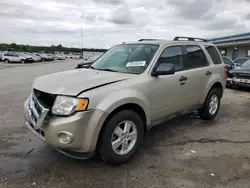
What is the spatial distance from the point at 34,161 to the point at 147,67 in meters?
2.24

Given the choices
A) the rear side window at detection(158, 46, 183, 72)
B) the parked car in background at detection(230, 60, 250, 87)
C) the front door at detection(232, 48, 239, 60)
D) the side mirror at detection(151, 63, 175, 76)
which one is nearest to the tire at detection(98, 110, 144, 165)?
the side mirror at detection(151, 63, 175, 76)

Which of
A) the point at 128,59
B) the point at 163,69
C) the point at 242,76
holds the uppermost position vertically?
the point at 128,59

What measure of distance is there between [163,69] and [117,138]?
1.27 meters

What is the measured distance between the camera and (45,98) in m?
3.26

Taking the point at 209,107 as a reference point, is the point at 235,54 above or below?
above

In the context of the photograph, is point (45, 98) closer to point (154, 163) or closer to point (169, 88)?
point (154, 163)

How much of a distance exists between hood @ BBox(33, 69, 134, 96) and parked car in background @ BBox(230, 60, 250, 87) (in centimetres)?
821

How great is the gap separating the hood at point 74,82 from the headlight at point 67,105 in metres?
0.08

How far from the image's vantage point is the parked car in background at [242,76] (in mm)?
10047

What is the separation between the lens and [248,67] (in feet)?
34.1

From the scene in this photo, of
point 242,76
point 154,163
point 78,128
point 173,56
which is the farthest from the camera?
point 242,76

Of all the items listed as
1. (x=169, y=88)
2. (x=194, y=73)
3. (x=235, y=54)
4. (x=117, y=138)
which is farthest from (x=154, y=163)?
(x=235, y=54)

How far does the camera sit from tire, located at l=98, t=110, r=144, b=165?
123 inches

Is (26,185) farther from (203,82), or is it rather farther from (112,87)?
(203,82)
